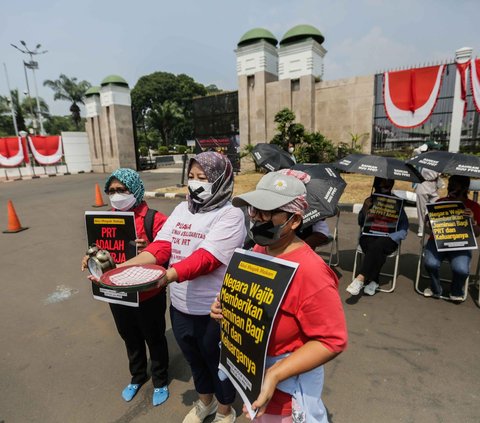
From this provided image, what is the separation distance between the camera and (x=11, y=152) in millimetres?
22422

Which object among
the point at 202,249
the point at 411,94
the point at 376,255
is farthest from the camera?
the point at 411,94

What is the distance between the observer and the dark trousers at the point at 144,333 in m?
2.35

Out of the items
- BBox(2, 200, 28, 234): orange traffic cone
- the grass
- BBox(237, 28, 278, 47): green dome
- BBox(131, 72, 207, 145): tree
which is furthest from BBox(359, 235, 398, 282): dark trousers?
BBox(131, 72, 207, 145): tree

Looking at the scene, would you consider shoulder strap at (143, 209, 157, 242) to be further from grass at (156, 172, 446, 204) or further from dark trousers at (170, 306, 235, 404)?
grass at (156, 172, 446, 204)

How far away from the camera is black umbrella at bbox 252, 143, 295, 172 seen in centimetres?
463

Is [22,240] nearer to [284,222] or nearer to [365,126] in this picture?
[284,222]

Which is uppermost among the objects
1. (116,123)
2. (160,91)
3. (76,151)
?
(160,91)

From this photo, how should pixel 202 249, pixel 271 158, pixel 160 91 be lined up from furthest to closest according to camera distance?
pixel 160 91, pixel 271 158, pixel 202 249

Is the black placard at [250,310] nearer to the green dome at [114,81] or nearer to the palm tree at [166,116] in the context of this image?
the green dome at [114,81]

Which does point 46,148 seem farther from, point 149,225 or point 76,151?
point 149,225

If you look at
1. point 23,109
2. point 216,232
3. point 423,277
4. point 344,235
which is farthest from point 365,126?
point 23,109

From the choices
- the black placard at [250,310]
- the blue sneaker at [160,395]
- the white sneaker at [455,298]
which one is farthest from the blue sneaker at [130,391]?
the white sneaker at [455,298]

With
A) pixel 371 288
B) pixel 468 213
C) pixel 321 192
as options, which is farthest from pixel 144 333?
pixel 468 213

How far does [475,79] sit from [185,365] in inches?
566
